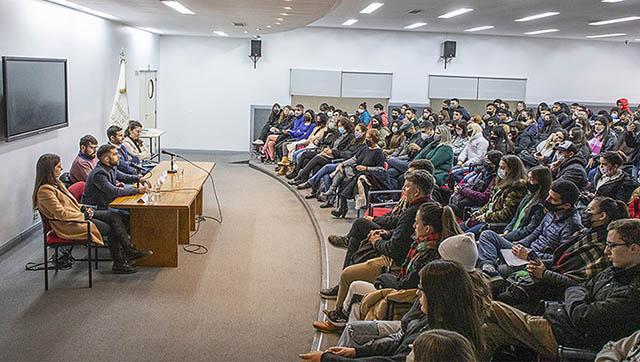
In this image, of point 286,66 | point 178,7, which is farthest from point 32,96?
point 286,66

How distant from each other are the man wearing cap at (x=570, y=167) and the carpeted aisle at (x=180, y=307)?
2.74m

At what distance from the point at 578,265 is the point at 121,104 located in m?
9.21

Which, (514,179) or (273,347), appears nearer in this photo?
(273,347)

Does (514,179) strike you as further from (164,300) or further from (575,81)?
(575,81)

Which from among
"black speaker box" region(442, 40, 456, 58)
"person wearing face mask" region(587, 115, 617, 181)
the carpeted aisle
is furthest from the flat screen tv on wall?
"black speaker box" region(442, 40, 456, 58)

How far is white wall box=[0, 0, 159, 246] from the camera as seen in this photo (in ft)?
22.6

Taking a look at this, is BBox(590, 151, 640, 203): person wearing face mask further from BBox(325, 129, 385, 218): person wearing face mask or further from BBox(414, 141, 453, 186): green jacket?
BBox(325, 129, 385, 218): person wearing face mask

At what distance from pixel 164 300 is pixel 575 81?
14325 mm

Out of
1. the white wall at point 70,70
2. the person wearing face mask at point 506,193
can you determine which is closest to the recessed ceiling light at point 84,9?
the white wall at point 70,70

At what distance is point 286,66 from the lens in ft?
52.2

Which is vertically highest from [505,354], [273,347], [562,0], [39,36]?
[562,0]

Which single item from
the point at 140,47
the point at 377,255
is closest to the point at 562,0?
the point at 377,255

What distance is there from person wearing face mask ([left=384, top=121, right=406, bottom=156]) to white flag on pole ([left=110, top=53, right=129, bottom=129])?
15.1 ft

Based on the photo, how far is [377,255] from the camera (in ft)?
17.4
